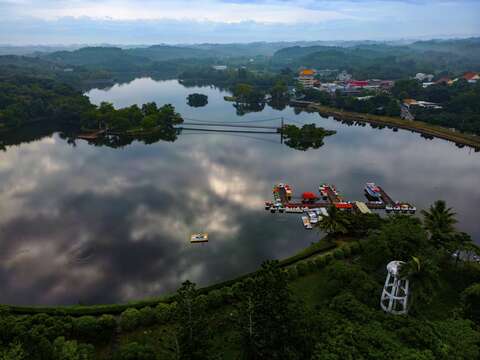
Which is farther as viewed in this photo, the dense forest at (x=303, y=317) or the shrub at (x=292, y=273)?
the shrub at (x=292, y=273)

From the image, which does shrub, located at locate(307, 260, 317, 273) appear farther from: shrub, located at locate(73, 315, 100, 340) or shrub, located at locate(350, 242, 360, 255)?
shrub, located at locate(73, 315, 100, 340)

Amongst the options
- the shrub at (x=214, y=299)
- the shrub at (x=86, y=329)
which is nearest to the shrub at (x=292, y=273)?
the shrub at (x=214, y=299)

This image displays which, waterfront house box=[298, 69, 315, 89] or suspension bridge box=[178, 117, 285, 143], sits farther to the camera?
waterfront house box=[298, 69, 315, 89]

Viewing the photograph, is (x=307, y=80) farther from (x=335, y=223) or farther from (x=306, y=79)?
(x=335, y=223)

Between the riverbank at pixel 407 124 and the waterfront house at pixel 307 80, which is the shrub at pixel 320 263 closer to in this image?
the riverbank at pixel 407 124

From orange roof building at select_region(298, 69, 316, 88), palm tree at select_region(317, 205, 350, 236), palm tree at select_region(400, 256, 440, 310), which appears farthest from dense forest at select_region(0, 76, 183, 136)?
orange roof building at select_region(298, 69, 316, 88)

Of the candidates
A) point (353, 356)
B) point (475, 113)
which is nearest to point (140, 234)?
point (353, 356)
